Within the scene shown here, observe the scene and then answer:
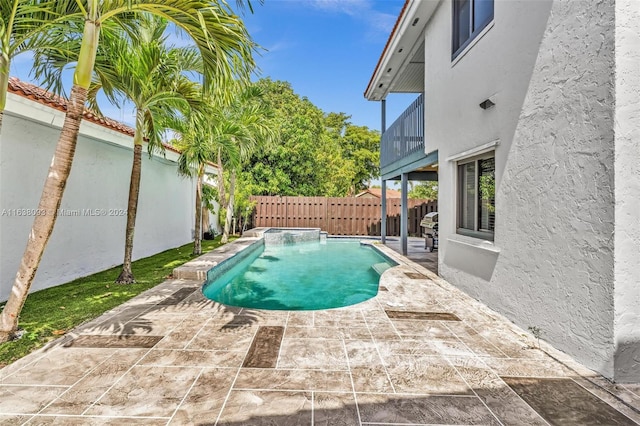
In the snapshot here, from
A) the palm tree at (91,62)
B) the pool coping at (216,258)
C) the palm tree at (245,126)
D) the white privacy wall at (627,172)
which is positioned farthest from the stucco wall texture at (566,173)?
the palm tree at (245,126)

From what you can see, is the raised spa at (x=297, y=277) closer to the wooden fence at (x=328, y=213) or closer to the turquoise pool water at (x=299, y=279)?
the turquoise pool water at (x=299, y=279)

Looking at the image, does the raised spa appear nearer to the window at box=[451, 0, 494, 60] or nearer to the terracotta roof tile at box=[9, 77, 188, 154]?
the terracotta roof tile at box=[9, 77, 188, 154]

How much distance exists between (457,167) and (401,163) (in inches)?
158

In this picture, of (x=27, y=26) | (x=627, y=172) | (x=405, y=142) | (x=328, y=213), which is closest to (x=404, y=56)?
(x=405, y=142)

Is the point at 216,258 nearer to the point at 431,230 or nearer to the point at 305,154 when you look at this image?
the point at 431,230

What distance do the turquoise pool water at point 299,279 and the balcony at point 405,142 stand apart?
10.3 feet

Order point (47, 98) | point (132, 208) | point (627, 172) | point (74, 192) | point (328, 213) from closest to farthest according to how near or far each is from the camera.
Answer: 1. point (627, 172)
2. point (47, 98)
3. point (132, 208)
4. point (74, 192)
5. point (328, 213)

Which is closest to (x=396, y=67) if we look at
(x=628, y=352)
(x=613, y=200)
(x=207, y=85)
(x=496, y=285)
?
(x=207, y=85)

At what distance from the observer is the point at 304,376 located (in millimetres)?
2926

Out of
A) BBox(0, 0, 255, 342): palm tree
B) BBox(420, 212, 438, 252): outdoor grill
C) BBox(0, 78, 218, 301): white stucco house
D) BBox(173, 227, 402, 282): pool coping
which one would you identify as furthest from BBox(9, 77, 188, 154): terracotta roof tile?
BBox(420, 212, 438, 252): outdoor grill

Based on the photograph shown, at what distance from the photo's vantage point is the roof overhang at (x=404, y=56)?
24.5ft

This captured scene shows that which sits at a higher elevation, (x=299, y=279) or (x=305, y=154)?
(x=305, y=154)

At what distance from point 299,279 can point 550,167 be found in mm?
6457

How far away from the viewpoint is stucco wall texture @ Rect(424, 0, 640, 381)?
2.88 m
